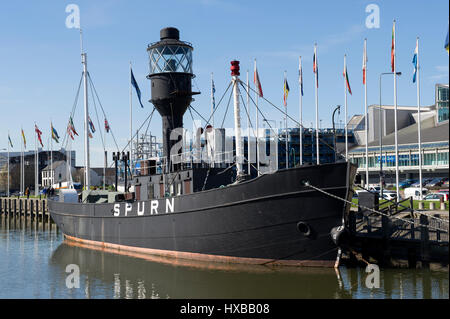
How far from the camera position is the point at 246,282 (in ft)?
49.4

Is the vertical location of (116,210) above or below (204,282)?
above

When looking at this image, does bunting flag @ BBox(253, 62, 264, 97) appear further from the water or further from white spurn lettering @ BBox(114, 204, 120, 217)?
the water

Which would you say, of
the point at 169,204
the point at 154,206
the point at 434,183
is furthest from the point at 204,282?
the point at 434,183

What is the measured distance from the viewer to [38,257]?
72.4ft

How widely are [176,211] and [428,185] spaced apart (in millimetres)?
40087

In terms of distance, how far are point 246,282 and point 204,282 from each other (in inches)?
55.9

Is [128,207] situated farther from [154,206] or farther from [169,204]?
[169,204]

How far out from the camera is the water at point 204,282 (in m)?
14.0

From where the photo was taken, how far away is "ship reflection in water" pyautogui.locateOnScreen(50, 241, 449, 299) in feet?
45.6

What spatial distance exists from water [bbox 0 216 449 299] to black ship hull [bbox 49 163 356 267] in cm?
56

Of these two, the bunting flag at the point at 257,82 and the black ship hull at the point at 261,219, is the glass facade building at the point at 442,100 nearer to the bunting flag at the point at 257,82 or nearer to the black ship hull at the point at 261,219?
the bunting flag at the point at 257,82

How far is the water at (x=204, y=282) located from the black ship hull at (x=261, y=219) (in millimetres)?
560

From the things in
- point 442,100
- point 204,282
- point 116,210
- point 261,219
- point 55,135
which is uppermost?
point 442,100

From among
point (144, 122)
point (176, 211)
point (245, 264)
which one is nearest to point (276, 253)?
point (245, 264)
